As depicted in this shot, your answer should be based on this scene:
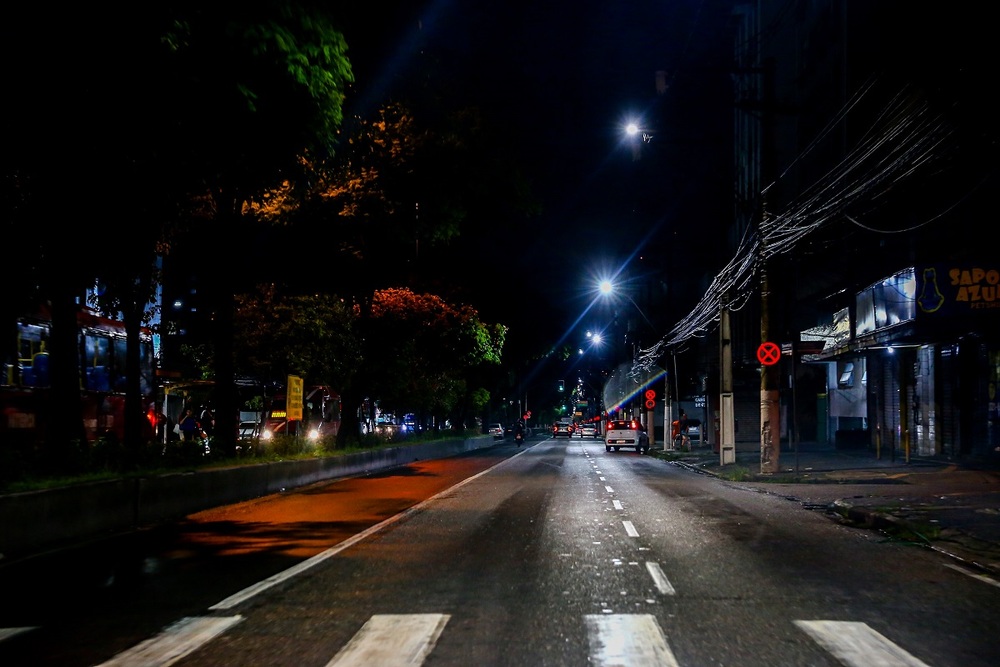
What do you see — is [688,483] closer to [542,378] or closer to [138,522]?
[138,522]

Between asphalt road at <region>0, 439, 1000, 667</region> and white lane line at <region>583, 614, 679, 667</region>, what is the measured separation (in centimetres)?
2

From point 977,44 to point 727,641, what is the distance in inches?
893

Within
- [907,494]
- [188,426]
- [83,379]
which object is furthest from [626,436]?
[907,494]

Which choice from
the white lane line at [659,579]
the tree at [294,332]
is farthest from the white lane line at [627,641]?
the tree at [294,332]

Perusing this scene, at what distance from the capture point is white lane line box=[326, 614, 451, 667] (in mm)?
6441

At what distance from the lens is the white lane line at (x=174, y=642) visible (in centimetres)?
652

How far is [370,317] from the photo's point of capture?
33469mm

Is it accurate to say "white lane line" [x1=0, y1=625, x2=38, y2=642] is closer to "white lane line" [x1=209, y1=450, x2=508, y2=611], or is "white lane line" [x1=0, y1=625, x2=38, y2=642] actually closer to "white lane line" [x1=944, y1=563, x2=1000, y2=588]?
"white lane line" [x1=209, y1=450, x2=508, y2=611]

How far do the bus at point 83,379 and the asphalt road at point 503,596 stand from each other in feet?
27.9

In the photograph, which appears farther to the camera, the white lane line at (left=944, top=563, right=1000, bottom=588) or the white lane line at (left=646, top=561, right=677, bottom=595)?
the white lane line at (left=944, top=563, right=1000, bottom=588)

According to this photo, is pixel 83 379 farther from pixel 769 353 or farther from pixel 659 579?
pixel 659 579

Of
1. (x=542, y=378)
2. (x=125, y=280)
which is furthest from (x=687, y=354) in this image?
(x=125, y=280)

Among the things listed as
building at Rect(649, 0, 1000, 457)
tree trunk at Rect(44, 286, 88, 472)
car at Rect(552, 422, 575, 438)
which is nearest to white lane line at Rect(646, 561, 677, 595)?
tree trunk at Rect(44, 286, 88, 472)

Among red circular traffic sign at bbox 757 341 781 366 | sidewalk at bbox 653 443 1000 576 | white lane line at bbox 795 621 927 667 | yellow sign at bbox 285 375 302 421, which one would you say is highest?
red circular traffic sign at bbox 757 341 781 366
